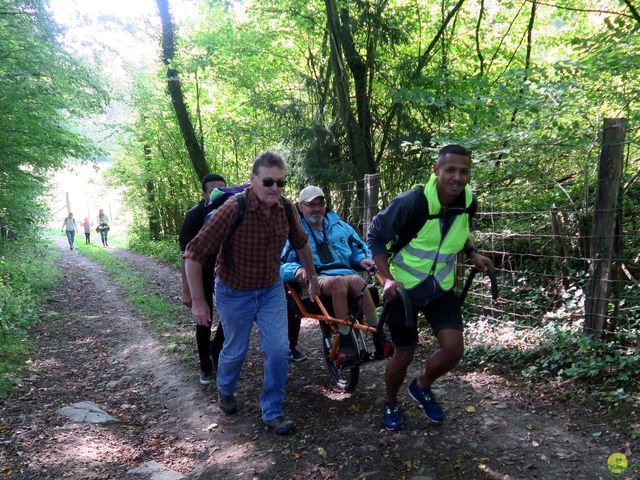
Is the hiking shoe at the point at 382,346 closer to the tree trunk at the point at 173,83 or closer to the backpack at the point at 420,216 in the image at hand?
the backpack at the point at 420,216

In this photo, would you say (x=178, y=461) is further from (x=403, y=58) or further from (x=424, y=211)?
(x=403, y=58)

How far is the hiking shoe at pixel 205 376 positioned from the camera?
4931 millimetres

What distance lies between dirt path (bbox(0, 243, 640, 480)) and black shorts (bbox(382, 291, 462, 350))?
0.77 meters

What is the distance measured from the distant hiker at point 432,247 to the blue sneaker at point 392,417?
470 mm

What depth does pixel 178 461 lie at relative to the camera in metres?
3.54

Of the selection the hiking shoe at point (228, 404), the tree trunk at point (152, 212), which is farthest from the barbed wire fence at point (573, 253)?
the tree trunk at point (152, 212)

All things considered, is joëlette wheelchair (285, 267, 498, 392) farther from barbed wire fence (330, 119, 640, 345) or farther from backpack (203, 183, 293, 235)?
barbed wire fence (330, 119, 640, 345)

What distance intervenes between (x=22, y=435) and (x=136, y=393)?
4.09ft

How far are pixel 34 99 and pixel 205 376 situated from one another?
7.74 m

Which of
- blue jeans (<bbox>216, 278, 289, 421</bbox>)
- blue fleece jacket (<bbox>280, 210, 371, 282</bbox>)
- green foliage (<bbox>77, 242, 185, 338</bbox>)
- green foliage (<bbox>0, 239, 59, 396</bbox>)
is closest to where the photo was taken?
blue jeans (<bbox>216, 278, 289, 421</bbox>)

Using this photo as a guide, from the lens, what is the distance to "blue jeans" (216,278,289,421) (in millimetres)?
3619

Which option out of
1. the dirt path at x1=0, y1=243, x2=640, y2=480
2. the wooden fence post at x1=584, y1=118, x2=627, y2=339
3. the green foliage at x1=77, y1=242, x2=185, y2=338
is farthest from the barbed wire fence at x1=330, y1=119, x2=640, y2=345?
the green foliage at x1=77, y1=242, x2=185, y2=338

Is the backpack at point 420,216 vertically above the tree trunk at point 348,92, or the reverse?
the tree trunk at point 348,92

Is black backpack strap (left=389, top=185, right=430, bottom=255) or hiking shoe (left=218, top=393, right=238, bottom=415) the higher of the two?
black backpack strap (left=389, top=185, right=430, bottom=255)
